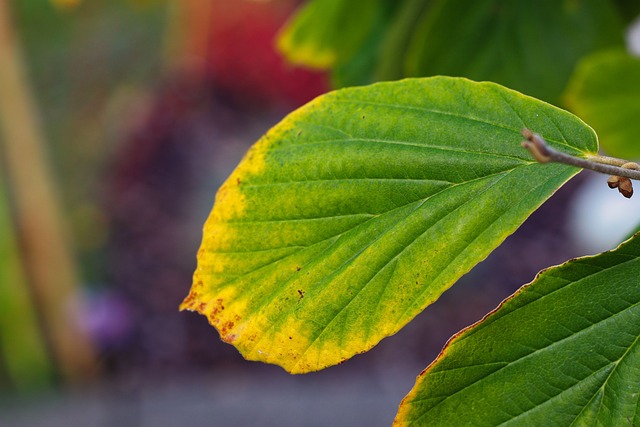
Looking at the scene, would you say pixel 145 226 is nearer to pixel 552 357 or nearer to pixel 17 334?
pixel 17 334

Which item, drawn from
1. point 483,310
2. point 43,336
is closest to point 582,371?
point 483,310

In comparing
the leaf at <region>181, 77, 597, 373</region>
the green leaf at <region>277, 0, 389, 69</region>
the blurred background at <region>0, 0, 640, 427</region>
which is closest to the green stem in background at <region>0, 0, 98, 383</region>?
the blurred background at <region>0, 0, 640, 427</region>

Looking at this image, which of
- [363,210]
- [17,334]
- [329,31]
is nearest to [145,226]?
[17,334]

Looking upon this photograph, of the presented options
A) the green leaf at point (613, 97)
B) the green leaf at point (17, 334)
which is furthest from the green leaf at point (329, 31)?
the green leaf at point (17, 334)

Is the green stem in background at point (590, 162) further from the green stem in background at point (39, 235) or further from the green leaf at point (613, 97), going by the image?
the green stem in background at point (39, 235)

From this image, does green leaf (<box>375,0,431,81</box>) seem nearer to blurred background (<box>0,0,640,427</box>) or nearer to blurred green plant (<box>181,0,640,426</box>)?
blurred green plant (<box>181,0,640,426</box>)

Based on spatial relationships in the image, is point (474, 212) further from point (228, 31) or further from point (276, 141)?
point (228, 31)
